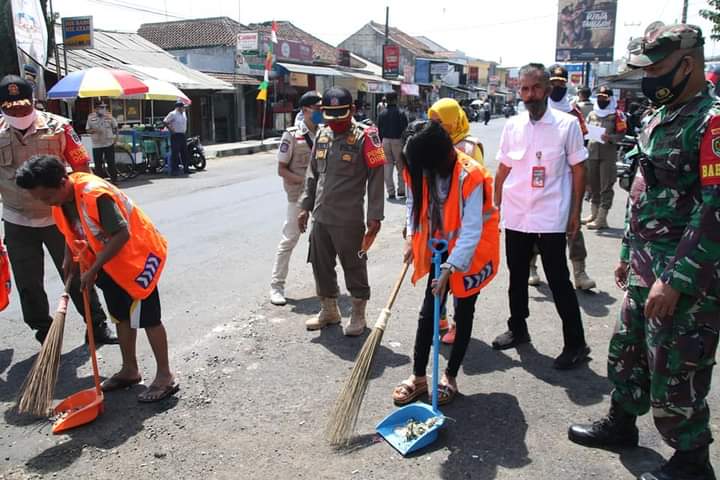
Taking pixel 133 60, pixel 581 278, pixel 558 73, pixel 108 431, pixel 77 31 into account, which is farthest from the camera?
pixel 133 60

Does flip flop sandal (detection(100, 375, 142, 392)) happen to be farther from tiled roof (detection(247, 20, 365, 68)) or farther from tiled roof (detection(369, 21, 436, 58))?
tiled roof (detection(369, 21, 436, 58))

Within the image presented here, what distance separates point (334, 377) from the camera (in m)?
3.87

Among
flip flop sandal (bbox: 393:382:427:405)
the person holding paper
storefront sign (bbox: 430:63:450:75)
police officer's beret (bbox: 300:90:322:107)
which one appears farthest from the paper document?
storefront sign (bbox: 430:63:450:75)

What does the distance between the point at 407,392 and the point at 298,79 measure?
91.4ft

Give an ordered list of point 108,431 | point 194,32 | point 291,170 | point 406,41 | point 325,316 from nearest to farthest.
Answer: point 108,431, point 325,316, point 291,170, point 194,32, point 406,41

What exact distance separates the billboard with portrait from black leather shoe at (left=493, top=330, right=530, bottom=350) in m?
39.9

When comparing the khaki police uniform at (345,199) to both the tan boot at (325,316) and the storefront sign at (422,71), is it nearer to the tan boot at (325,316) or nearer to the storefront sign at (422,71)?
the tan boot at (325,316)

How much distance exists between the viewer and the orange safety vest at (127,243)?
3.33m

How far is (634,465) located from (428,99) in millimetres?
51676

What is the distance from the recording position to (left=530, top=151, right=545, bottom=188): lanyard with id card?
13.1 ft

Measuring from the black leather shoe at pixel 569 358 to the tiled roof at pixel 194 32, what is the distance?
29.3 metres

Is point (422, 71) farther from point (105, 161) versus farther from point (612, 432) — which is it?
point (612, 432)

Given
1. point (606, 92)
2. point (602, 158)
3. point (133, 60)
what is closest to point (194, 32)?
point (133, 60)

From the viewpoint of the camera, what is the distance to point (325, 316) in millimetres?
4699
